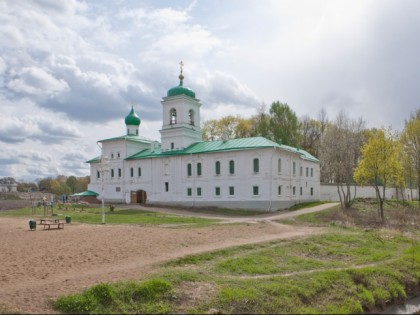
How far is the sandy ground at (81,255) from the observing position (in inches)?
379

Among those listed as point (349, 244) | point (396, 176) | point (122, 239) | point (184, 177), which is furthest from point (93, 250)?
point (184, 177)

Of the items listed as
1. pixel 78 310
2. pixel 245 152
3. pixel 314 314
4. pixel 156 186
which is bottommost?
pixel 314 314

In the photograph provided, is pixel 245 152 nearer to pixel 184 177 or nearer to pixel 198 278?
pixel 184 177

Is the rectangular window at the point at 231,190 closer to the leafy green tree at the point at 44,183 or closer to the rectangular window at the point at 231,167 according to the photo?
the rectangular window at the point at 231,167

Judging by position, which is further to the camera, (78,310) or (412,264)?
(412,264)

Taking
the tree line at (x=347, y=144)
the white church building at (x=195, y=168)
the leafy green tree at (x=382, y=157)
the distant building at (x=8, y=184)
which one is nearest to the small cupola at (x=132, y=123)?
the white church building at (x=195, y=168)

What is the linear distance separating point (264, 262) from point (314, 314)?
4.47 m

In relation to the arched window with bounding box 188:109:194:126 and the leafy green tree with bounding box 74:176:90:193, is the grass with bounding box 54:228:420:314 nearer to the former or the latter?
the arched window with bounding box 188:109:194:126

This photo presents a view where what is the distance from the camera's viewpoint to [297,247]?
1742 centimetres

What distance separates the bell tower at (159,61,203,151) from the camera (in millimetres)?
47781

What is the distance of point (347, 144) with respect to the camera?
129 ft

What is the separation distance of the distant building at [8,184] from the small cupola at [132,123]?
Result: 64190 mm

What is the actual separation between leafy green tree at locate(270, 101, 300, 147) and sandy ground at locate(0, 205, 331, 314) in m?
35.1

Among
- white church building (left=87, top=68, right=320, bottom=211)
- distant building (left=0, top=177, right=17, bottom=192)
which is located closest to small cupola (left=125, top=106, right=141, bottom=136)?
white church building (left=87, top=68, right=320, bottom=211)
